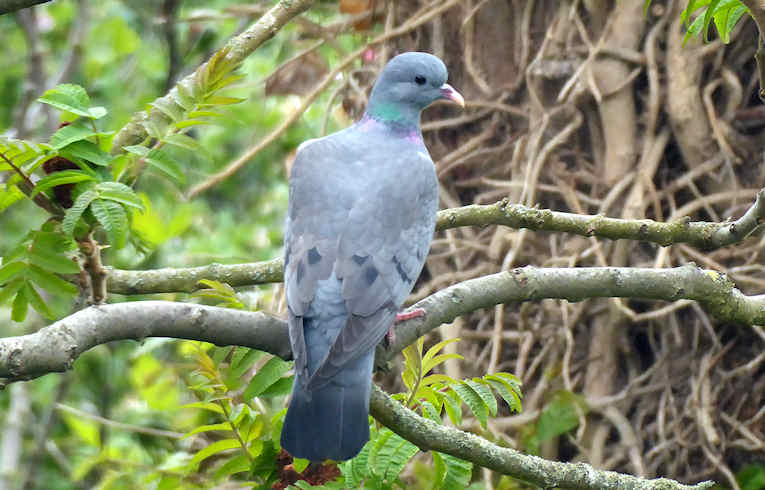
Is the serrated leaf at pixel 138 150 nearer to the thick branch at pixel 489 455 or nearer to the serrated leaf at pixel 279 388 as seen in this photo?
the serrated leaf at pixel 279 388

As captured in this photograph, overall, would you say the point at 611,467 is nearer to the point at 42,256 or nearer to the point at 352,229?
the point at 352,229

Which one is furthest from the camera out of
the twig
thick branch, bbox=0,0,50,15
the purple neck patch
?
the twig

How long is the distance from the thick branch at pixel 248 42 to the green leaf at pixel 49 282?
1.57 feet

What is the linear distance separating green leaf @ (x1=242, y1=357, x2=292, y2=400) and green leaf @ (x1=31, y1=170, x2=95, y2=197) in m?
0.53

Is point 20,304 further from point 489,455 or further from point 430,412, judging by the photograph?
point 489,455

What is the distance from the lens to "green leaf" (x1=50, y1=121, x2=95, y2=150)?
2.07 m

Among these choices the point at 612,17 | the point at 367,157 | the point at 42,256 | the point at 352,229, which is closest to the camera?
the point at 42,256

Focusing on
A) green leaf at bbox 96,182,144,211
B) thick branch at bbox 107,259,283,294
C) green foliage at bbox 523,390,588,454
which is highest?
green leaf at bbox 96,182,144,211

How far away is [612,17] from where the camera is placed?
3518 millimetres

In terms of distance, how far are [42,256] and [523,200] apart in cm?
177

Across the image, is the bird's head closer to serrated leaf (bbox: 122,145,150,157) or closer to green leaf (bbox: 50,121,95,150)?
serrated leaf (bbox: 122,145,150,157)

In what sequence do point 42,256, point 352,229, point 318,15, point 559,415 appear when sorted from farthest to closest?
point 318,15, point 559,415, point 352,229, point 42,256

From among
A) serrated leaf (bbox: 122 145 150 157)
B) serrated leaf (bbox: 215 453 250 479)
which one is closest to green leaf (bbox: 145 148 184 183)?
serrated leaf (bbox: 122 145 150 157)

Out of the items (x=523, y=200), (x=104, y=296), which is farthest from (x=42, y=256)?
(x=523, y=200)
